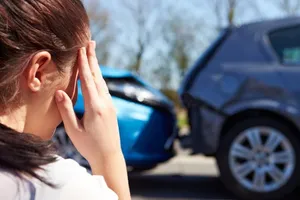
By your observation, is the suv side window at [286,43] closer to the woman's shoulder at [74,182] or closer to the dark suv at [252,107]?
the dark suv at [252,107]

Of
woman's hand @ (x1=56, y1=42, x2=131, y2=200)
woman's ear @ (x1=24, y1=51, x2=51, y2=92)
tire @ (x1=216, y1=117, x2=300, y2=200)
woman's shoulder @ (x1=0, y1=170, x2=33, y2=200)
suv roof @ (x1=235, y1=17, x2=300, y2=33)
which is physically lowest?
woman's shoulder @ (x1=0, y1=170, x2=33, y2=200)

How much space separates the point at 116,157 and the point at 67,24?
0.26 m

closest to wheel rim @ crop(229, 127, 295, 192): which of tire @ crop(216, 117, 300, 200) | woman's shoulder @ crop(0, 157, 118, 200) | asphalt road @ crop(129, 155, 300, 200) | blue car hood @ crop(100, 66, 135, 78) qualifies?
tire @ crop(216, 117, 300, 200)

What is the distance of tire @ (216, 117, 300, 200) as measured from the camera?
3986 mm

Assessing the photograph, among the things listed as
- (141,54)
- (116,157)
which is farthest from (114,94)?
(141,54)

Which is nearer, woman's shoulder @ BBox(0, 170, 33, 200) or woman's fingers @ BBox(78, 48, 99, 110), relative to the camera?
woman's shoulder @ BBox(0, 170, 33, 200)

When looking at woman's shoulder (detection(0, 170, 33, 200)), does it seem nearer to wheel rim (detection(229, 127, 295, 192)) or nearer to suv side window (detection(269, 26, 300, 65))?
wheel rim (detection(229, 127, 295, 192))

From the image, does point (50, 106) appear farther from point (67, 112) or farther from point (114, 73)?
point (114, 73)

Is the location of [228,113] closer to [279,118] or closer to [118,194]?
[279,118]

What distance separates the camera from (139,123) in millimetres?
4180

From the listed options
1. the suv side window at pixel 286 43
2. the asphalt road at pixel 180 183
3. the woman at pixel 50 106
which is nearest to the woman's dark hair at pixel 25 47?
the woman at pixel 50 106

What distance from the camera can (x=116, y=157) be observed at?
3.06 feet

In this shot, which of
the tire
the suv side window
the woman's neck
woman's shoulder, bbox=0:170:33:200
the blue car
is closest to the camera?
woman's shoulder, bbox=0:170:33:200

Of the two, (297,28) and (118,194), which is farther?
(297,28)
